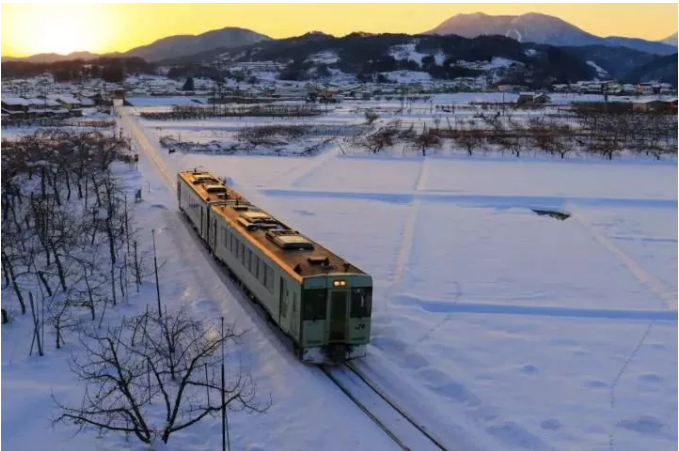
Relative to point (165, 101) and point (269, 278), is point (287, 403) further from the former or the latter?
point (165, 101)

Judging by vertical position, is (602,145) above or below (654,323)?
above

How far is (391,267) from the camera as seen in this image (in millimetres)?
21328

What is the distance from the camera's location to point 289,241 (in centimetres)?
1559

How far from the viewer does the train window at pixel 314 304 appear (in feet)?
44.3

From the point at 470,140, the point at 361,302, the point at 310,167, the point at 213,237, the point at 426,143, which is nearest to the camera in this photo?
the point at 361,302

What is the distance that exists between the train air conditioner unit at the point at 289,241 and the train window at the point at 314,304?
6.91 ft

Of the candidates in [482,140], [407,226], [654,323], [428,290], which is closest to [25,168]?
[407,226]

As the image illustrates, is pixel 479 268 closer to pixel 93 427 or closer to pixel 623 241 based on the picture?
pixel 623 241

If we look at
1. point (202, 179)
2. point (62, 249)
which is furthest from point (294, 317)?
point (202, 179)

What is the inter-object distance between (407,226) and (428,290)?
27.1 feet

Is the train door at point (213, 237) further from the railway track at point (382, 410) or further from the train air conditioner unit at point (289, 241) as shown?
the railway track at point (382, 410)

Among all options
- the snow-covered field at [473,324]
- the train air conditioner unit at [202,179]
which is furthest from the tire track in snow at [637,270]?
the train air conditioner unit at [202,179]

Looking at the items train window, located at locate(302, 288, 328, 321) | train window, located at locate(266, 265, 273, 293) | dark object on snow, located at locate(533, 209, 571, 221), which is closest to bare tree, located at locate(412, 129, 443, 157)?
dark object on snow, located at locate(533, 209, 571, 221)

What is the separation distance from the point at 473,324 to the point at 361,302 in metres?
3.85
